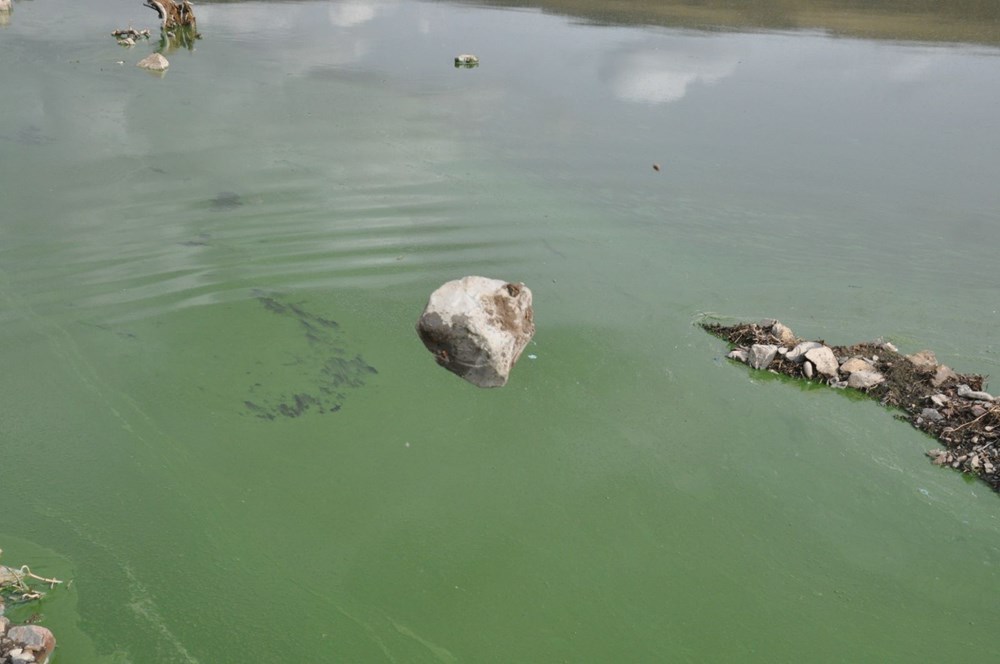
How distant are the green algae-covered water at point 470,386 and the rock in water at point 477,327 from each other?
4.7 inches

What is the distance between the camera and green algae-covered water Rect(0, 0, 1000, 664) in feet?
11.1

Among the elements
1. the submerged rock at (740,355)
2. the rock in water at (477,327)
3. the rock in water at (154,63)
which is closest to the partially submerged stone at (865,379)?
the submerged rock at (740,355)

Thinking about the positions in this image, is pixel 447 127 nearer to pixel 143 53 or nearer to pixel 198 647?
pixel 143 53

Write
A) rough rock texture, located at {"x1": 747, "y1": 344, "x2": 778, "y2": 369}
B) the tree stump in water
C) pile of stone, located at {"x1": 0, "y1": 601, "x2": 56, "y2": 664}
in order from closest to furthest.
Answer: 1. pile of stone, located at {"x1": 0, "y1": 601, "x2": 56, "y2": 664}
2. rough rock texture, located at {"x1": 747, "y1": 344, "x2": 778, "y2": 369}
3. the tree stump in water

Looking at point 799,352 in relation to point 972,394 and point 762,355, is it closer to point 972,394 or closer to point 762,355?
point 762,355

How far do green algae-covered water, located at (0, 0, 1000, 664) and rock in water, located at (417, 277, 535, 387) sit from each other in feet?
0.39

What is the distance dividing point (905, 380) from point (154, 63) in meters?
9.31

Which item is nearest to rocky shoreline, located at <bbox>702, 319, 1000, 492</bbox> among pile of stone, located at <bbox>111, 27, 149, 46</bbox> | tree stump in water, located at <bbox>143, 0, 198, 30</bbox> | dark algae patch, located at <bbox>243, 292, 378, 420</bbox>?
dark algae patch, located at <bbox>243, 292, 378, 420</bbox>

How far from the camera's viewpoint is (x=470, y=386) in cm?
470

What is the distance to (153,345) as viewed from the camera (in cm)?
485

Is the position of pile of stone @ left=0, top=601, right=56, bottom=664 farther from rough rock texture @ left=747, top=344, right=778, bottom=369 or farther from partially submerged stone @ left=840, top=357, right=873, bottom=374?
partially submerged stone @ left=840, top=357, right=873, bottom=374

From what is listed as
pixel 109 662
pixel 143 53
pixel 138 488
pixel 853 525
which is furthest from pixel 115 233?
pixel 143 53

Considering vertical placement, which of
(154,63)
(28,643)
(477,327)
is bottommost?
(28,643)

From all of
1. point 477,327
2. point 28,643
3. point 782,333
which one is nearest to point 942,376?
point 782,333
